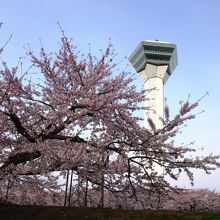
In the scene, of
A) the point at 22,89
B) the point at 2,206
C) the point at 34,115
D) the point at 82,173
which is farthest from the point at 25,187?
the point at 22,89

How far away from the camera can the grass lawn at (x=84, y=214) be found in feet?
37.1

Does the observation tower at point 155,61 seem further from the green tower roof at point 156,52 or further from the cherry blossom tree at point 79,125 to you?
the cherry blossom tree at point 79,125

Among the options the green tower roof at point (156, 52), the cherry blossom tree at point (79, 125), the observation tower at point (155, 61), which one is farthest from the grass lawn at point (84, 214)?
the green tower roof at point (156, 52)

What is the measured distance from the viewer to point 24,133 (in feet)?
42.5

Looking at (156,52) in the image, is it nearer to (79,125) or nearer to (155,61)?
(155,61)

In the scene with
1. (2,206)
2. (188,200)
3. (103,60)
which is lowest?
(2,206)

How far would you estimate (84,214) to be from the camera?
12.5 m

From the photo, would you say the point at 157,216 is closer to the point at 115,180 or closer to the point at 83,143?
the point at 83,143

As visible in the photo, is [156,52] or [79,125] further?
[156,52]

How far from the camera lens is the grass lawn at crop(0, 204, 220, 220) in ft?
37.1

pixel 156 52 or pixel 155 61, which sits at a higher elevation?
pixel 156 52

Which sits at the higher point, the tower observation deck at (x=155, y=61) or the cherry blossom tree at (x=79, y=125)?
the tower observation deck at (x=155, y=61)

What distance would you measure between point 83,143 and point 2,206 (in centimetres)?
438

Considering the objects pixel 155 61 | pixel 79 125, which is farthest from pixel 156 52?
pixel 79 125
